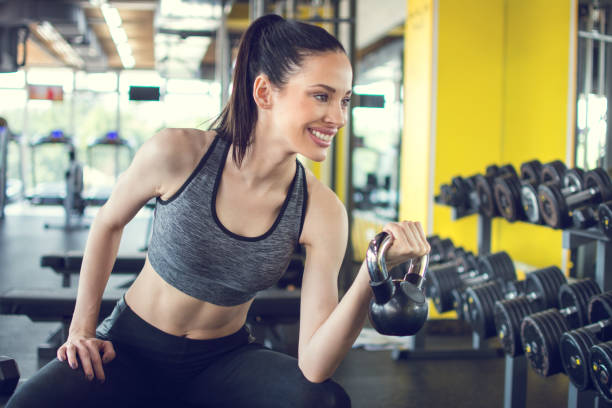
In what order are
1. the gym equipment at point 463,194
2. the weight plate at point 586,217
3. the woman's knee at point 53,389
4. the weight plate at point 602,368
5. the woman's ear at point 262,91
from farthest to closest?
1. the gym equipment at point 463,194
2. the weight plate at point 586,217
3. the weight plate at point 602,368
4. the woman's ear at point 262,91
5. the woman's knee at point 53,389

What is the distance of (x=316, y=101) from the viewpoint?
1.02 metres

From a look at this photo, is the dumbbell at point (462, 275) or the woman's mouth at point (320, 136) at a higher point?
the woman's mouth at point (320, 136)

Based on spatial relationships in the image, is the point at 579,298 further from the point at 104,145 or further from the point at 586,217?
the point at 104,145

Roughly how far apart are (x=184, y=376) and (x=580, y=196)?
58.4 inches

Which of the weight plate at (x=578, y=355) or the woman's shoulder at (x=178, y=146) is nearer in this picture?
the woman's shoulder at (x=178, y=146)

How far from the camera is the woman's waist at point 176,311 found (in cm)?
116

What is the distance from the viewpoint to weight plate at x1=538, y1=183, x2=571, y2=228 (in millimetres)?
2008

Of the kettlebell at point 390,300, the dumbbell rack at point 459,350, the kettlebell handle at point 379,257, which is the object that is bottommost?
the dumbbell rack at point 459,350

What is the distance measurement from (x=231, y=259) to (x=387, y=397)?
148 cm

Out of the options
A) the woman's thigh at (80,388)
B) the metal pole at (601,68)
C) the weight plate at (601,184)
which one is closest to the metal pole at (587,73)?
the metal pole at (601,68)

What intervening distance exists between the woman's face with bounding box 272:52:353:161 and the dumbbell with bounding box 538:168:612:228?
126 cm

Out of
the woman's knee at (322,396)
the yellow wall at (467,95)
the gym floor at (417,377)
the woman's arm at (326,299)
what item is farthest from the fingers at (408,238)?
the yellow wall at (467,95)

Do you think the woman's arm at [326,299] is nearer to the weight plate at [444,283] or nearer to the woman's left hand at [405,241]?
the woman's left hand at [405,241]

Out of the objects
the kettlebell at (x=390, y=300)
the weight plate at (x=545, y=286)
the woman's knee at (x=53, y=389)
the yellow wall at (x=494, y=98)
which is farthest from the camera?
the yellow wall at (x=494, y=98)
